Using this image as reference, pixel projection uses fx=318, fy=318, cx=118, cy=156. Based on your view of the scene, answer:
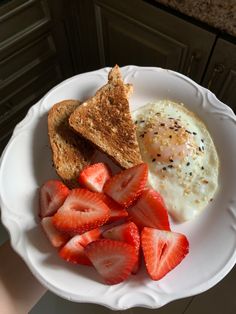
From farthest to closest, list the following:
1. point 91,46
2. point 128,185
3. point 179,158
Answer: point 91,46
point 179,158
point 128,185

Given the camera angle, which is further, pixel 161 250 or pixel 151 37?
pixel 151 37

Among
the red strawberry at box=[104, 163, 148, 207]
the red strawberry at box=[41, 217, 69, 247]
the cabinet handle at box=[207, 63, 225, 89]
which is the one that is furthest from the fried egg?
the red strawberry at box=[41, 217, 69, 247]

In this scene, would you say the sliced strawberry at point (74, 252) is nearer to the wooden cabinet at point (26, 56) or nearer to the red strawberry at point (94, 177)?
Answer: the red strawberry at point (94, 177)

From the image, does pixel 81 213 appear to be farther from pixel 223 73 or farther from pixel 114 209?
pixel 223 73

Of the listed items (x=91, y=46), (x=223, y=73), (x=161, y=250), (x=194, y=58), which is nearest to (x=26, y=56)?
(x=91, y=46)

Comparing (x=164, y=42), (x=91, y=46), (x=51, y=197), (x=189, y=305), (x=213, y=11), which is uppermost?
(x=213, y=11)

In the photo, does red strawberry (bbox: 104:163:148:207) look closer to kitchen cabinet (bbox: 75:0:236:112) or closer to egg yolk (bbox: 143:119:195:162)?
egg yolk (bbox: 143:119:195:162)
